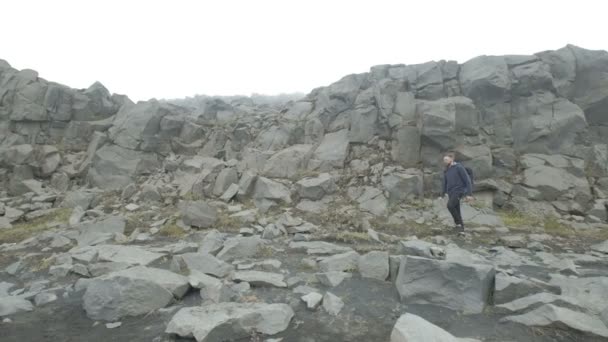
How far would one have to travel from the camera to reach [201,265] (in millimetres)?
8367

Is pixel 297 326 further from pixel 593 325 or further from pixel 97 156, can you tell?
pixel 97 156

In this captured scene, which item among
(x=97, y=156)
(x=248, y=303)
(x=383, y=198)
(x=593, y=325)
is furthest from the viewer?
(x=97, y=156)

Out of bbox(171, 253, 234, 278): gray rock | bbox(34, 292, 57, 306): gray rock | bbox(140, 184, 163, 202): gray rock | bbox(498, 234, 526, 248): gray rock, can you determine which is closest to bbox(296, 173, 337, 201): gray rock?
bbox(140, 184, 163, 202): gray rock

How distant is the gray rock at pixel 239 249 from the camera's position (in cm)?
968

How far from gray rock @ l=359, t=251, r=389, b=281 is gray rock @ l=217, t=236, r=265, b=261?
11.1ft

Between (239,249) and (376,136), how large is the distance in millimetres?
11923

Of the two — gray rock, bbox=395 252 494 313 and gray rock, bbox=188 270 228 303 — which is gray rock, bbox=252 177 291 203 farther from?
gray rock, bbox=395 252 494 313

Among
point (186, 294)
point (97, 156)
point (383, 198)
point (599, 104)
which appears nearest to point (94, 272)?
point (186, 294)

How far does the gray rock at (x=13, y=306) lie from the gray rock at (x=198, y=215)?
7202mm

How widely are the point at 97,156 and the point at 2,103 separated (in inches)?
398

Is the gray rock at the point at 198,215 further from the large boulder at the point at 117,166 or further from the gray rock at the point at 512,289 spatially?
the gray rock at the point at 512,289

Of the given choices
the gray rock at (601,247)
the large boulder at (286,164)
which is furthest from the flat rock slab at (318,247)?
the gray rock at (601,247)

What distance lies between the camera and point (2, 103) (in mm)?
25109

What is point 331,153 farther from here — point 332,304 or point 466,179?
point 332,304
